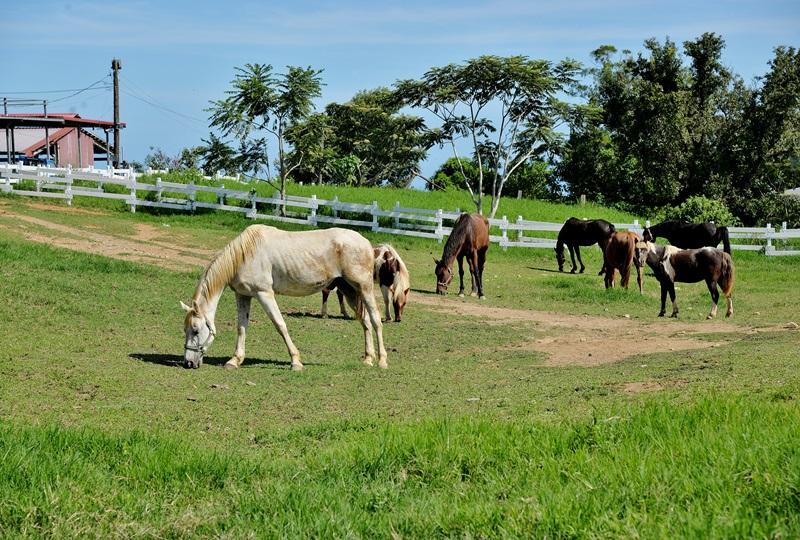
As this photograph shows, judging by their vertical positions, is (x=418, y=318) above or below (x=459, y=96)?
below

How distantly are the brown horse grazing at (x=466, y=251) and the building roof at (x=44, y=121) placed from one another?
30.9m

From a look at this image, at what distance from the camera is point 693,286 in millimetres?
24656

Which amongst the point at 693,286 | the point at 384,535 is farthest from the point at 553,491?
the point at 693,286

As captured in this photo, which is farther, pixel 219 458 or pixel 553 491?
pixel 219 458

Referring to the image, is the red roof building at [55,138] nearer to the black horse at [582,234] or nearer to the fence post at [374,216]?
the fence post at [374,216]

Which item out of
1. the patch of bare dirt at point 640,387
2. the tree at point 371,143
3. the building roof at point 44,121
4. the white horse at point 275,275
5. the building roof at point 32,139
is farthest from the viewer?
the building roof at point 32,139

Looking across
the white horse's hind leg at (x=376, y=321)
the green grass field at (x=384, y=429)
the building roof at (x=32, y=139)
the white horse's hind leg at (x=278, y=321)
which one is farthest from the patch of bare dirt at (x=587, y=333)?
the building roof at (x=32, y=139)

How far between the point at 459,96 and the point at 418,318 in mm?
18502

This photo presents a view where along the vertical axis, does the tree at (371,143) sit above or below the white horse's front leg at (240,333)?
above

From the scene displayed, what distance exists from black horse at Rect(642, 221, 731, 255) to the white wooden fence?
12.9 ft

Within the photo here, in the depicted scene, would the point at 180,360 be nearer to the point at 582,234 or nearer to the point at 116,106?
the point at 582,234

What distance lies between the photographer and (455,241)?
21188 mm

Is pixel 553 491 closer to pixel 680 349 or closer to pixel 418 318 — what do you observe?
pixel 680 349

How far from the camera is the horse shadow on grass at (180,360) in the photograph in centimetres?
1163
